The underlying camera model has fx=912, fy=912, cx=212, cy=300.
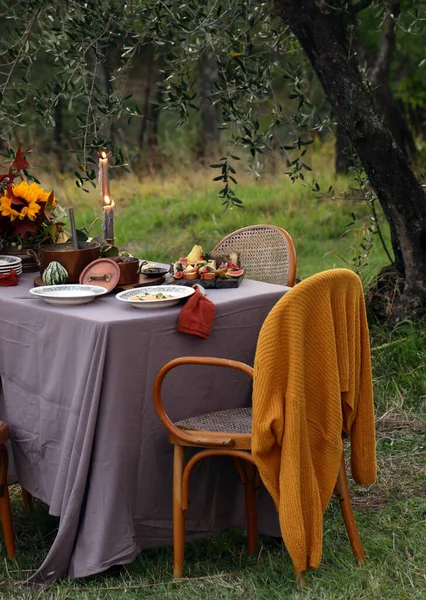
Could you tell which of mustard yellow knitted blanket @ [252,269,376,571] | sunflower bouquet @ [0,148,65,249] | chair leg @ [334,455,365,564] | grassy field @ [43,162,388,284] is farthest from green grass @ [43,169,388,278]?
mustard yellow knitted blanket @ [252,269,376,571]

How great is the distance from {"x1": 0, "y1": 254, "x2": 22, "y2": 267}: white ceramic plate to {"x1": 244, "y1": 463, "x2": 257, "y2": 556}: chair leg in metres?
1.25

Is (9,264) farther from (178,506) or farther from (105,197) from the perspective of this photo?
(178,506)

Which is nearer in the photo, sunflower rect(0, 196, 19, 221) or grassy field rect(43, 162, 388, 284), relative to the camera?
sunflower rect(0, 196, 19, 221)

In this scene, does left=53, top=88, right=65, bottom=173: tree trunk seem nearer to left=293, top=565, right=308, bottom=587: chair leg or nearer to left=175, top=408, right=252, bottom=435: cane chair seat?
left=175, top=408, right=252, bottom=435: cane chair seat

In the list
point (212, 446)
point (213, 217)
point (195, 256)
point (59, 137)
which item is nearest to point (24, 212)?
point (195, 256)

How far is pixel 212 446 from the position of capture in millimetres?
2855

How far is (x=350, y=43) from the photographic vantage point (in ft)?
17.6

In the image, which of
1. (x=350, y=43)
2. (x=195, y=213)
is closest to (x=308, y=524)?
(x=350, y=43)

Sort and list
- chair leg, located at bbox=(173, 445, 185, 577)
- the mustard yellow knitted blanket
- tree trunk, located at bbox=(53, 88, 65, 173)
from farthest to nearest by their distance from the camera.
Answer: tree trunk, located at bbox=(53, 88, 65, 173), chair leg, located at bbox=(173, 445, 185, 577), the mustard yellow knitted blanket

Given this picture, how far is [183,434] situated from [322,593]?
645 millimetres

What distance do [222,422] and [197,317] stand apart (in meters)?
0.36

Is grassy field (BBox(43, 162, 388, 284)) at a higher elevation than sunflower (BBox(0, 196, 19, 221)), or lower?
lower

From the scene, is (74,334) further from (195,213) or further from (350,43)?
(195,213)

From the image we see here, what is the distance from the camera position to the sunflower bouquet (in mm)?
3693
